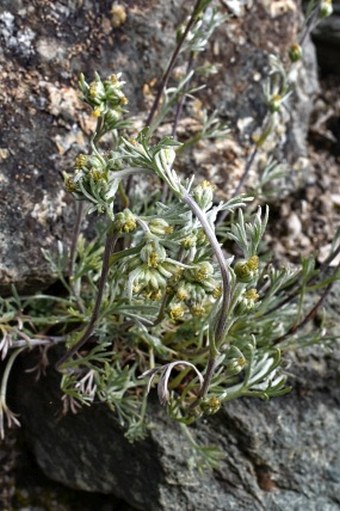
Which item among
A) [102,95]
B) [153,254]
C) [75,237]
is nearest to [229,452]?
[75,237]

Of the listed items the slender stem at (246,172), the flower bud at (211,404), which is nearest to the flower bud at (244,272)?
the flower bud at (211,404)

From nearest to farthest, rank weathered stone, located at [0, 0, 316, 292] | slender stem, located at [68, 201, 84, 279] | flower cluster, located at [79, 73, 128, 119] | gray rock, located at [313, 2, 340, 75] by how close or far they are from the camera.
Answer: flower cluster, located at [79, 73, 128, 119] < slender stem, located at [68, 201, 84, 279] < weathered stone, located at [0, 0, 316, 292] < gray rock, located at [313, 2, 340, 75]

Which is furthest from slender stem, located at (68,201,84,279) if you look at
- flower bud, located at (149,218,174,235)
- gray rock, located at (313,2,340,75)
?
gray rock, located at (313,2,340,75)

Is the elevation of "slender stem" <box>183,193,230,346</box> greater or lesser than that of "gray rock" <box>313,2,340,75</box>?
lesser

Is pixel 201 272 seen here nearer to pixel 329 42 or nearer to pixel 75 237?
pixel 75 237

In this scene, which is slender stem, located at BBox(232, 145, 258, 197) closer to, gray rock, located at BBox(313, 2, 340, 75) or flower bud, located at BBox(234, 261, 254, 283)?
flower bud, located at BBox(234, 261, 254, 283)

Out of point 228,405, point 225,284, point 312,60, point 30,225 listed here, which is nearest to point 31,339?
point 30,225
